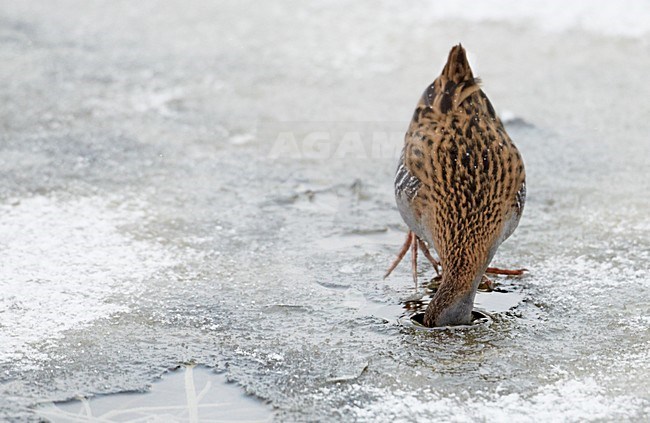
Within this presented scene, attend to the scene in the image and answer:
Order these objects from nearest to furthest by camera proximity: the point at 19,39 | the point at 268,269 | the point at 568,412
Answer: the point at 568,412, the point at 268,269, the point at 19,39

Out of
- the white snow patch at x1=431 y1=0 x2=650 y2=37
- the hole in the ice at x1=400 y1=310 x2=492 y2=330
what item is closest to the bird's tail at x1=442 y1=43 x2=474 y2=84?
Result: the hole in the ice at x1=400 y1=310 x2=492 y2=330

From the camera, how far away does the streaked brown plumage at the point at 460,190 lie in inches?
156

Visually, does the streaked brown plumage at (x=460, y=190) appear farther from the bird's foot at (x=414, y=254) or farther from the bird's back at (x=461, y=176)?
the bird's foot at (x=414, y=254)

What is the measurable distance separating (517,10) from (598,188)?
9.79ft

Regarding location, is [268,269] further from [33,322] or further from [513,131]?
[513,131]

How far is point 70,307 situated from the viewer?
411cm

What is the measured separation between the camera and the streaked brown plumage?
396 centimetres

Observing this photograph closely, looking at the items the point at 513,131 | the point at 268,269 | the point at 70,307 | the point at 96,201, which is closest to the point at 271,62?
the point at 513,131

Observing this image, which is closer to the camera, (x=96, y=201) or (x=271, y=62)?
(x=96, y=201)

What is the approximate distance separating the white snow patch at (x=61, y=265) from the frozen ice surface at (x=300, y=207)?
1 centimetres

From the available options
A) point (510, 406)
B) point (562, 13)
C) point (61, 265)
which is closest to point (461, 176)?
point (510, 406)

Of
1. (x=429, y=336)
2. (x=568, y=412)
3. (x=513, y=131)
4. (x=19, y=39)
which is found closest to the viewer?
(x=568, y=412)

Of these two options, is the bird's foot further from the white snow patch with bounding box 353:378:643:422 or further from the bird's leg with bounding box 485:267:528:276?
the white snow patch with bounding box 353:378:643:422

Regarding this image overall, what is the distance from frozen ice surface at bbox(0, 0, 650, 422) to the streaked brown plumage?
0.76 ft
